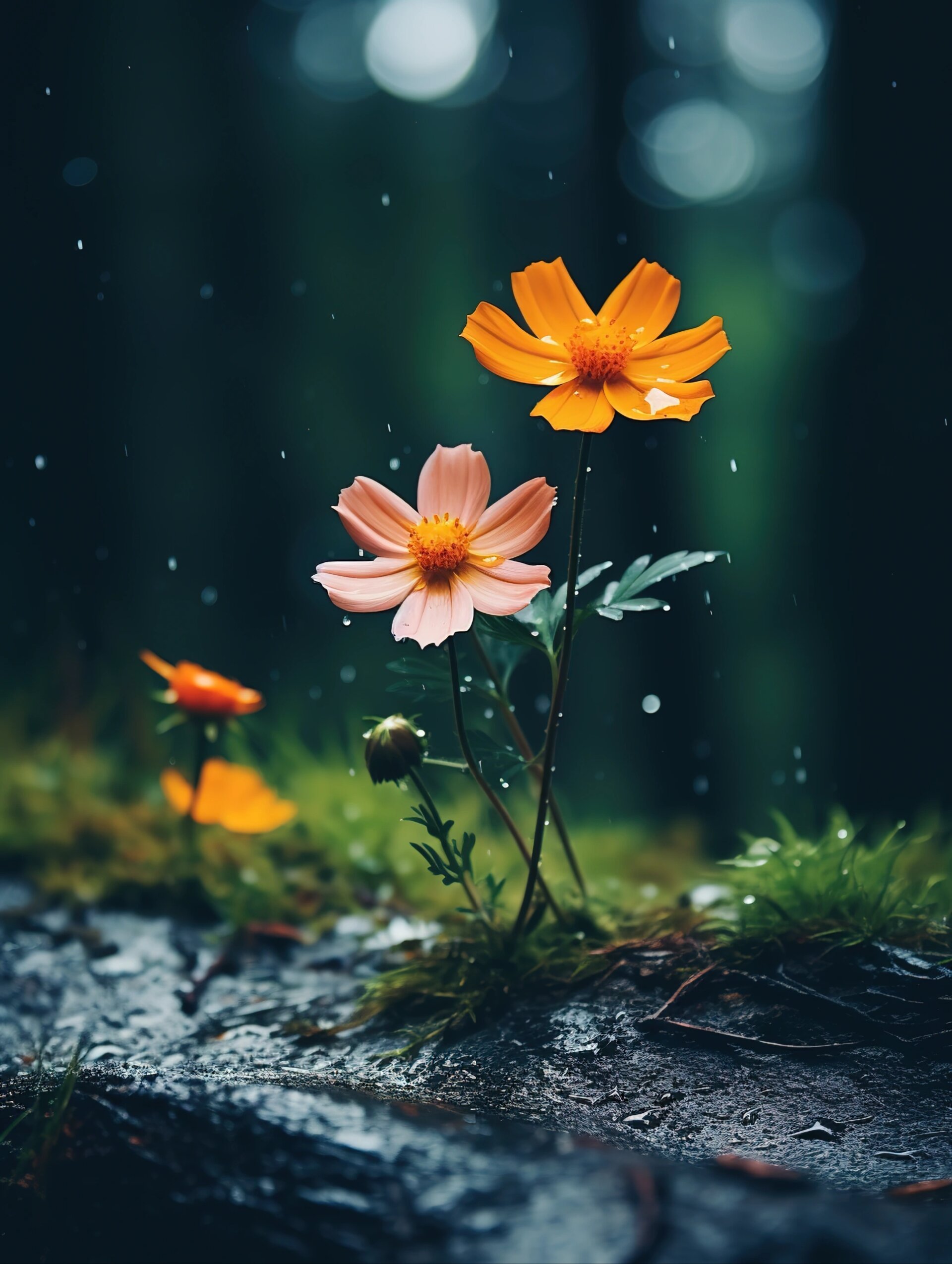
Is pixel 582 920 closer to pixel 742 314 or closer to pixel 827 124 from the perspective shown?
pixel 742 314

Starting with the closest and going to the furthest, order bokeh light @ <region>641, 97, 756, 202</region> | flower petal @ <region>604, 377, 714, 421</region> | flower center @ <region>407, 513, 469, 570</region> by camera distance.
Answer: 1. flower petal @ <region>604, 377, 714, 421</region>
2. flower center @ <region>407, 513, 469, 570</region>
3. bokeh light @ <region>641, 97, 756, 202</region>

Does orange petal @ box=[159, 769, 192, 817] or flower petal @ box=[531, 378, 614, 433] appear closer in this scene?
flower petal @ box=[531, 378, 614, 433]

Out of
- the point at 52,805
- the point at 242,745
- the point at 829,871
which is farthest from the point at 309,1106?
the point at 242,745

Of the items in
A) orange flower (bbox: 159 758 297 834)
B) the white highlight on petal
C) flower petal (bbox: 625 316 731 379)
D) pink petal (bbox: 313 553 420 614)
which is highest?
flower petal (bbox: 625 316 731 379)

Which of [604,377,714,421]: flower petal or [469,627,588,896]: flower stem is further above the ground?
[604,377,714,421]: flower petal

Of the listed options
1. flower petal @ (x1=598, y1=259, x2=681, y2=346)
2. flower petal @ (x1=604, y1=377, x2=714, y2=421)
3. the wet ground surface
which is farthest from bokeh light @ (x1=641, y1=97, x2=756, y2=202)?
the wet ground surface

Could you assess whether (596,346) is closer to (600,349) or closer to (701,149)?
(600,349)

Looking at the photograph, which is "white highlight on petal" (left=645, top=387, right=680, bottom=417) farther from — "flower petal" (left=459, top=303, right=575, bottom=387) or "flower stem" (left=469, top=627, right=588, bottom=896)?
"flower stem" (left=469, top=627, right=588, bottom=896)
